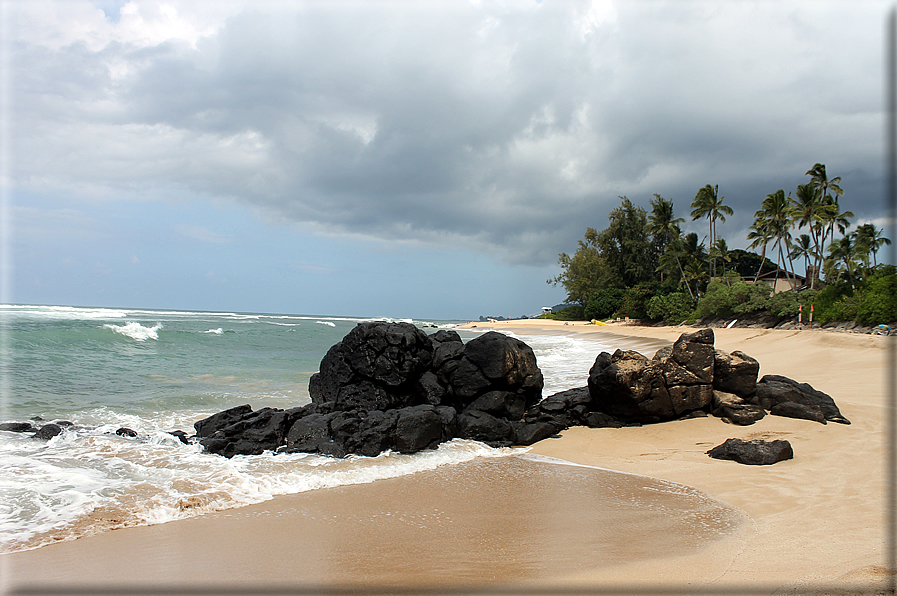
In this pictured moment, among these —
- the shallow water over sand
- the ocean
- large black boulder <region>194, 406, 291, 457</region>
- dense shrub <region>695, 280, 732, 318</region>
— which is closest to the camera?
the shallow water over sand

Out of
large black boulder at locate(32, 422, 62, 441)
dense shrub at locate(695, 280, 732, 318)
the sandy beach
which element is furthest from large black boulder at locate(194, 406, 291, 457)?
dense shrub at locate(695, 280, 732, 318)

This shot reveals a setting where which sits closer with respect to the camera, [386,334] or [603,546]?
[603,546]

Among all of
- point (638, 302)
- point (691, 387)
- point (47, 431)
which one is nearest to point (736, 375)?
point (691, 387)

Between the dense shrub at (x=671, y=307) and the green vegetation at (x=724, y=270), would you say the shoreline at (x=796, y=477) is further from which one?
the dense shrub at (x=671, y=307)

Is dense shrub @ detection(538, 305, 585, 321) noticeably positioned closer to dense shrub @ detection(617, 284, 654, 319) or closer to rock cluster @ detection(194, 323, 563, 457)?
dense shrub @ detection(617, 284, 654, 319)

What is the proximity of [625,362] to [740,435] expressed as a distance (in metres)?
2.16

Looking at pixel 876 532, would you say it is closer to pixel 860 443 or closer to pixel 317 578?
pixel 860 443

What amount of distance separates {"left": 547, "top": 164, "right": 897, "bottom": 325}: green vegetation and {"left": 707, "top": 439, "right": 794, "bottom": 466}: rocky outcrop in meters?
22.1

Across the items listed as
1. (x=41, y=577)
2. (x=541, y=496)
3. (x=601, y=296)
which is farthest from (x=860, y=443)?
(x=601, y=296)

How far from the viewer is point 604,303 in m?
57.5

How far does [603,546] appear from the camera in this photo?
13.6 ft

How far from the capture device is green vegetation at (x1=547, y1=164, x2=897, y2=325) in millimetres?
27547

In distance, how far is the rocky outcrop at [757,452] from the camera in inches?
258

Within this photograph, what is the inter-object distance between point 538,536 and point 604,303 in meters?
56.0
